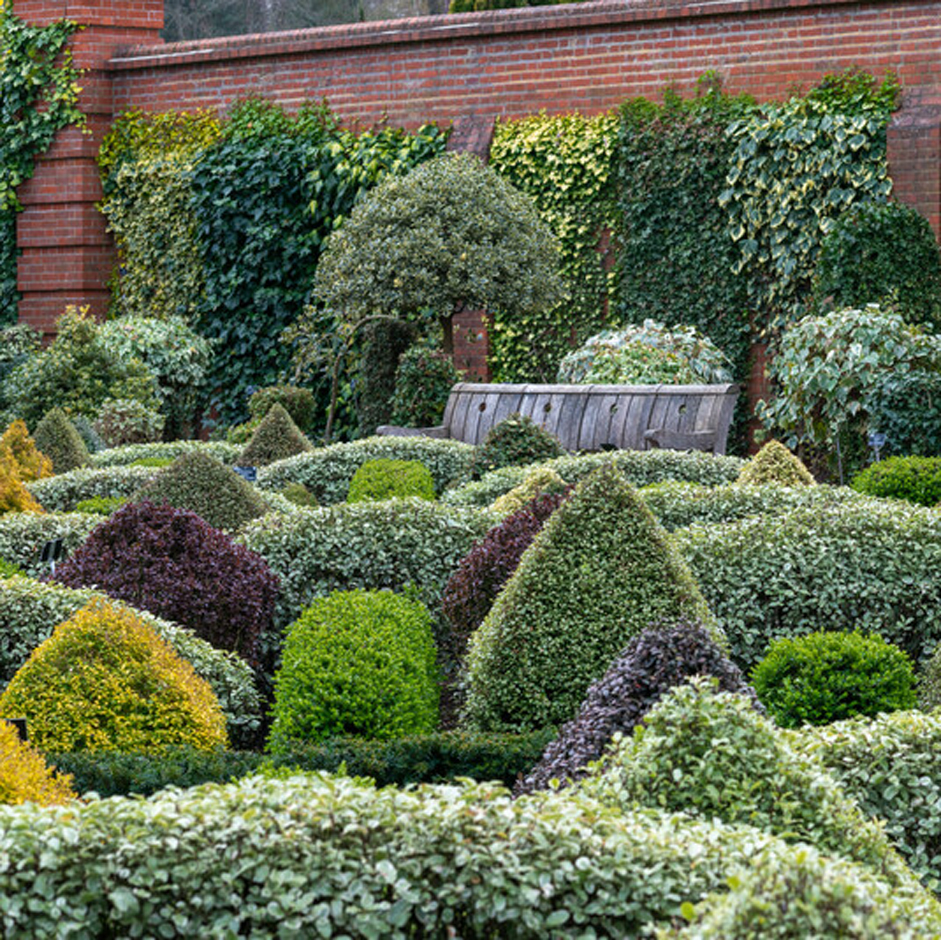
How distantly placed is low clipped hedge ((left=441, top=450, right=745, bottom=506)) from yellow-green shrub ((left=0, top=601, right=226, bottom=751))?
3816 millimetres

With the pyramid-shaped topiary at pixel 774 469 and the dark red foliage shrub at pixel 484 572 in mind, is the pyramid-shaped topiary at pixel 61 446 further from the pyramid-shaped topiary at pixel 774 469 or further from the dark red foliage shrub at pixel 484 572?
the dark red foliage shrub at pixel 484 572

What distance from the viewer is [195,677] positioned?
16.8 ft

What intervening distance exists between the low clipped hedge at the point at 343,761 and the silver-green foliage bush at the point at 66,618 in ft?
2.94

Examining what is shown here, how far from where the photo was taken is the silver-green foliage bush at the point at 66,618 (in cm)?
550

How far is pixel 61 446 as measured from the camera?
1130 centimetres

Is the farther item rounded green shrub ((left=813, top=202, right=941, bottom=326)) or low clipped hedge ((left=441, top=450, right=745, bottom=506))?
rounded green shrub ((left=813, top=202, right=941, bottom=326))

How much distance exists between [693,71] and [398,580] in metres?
8.94

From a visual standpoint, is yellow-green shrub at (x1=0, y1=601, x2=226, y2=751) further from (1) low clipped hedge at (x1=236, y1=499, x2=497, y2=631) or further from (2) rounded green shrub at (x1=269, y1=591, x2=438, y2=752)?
(1) low clipped hedge at (x1=236, y1=499, x2=497, y2=631)

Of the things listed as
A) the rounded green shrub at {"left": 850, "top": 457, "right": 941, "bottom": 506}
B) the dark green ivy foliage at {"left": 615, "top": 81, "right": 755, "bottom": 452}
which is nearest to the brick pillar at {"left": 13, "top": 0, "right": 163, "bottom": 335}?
the dark green ivy foliage at {"left": 615, "top": 81, "right": 755, "bottom": 452}

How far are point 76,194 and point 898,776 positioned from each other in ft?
51.5

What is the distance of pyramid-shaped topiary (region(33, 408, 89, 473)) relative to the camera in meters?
11.2

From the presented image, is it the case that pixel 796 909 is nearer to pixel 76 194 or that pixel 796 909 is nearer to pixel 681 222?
pixel 681 222

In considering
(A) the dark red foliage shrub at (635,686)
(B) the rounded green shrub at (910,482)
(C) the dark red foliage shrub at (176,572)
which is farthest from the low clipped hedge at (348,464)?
(A) the dark red foliage shrub at (635,686)

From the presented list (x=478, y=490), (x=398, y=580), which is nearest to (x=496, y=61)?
(x=478, y=490)
